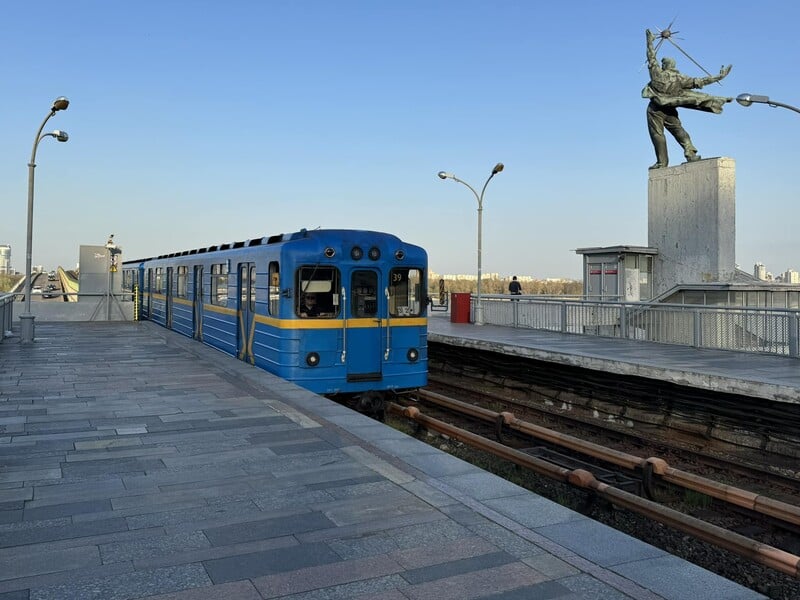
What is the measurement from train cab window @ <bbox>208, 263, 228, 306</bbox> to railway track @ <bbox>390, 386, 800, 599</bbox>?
16.1 ft

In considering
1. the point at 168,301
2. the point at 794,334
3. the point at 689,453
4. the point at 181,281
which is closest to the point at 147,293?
the point at 168,301

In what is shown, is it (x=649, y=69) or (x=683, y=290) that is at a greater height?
(x=649, y=69)

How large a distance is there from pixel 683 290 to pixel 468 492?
1947 cm

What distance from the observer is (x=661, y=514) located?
672 centimetres

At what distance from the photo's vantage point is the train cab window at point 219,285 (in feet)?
49.1

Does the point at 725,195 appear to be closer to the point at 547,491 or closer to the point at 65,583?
the point at 547,491

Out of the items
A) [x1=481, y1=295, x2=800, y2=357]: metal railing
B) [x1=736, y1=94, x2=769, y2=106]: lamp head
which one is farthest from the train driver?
[x1=736, y1=94, x2=769, y2=106]: lamp head

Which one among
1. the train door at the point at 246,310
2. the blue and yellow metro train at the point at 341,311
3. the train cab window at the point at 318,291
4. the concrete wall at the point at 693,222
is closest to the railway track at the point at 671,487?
the blue and yellow metro train at the point at 341,311

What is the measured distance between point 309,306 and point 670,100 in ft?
76.4

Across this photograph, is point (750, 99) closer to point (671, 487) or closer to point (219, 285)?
point (671, 487)

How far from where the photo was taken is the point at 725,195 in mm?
25766

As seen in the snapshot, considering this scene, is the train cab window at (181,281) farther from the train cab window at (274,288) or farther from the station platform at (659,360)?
the train cab window at (274,288)

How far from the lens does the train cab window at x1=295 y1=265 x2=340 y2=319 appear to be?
36.9ft

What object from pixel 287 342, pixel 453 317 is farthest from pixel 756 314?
pixel 453 317
